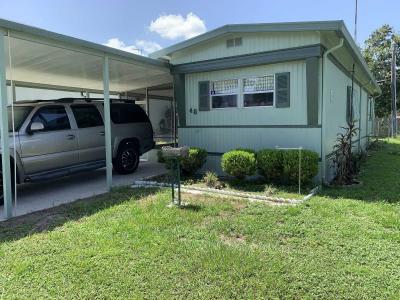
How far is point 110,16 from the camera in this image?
13852 millimetres

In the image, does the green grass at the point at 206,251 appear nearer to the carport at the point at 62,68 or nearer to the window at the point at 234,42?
the carport at the point at 62,68

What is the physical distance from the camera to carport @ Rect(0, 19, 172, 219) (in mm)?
5445

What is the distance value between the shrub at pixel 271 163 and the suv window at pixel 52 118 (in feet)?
14.9

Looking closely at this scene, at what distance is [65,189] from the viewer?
7848 mm

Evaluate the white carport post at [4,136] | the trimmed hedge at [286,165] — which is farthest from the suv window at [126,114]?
the trimmed hedge at [286,165]

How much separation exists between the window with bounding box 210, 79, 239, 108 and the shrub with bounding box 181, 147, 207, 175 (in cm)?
139

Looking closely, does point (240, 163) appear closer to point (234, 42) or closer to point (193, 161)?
point (193, 161)

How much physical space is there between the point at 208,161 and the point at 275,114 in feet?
7.47

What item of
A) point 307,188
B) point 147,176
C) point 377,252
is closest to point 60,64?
point 147,176

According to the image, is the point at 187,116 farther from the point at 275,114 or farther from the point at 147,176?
the point at 275,114

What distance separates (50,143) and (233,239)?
4898mm

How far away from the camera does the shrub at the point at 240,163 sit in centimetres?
732

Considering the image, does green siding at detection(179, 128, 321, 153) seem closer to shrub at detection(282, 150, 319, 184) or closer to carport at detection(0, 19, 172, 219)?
shrub at detection(282, 150, 319, 184)

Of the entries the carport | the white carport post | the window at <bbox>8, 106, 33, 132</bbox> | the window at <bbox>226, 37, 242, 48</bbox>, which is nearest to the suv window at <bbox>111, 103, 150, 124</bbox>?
the carport
